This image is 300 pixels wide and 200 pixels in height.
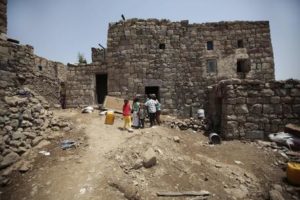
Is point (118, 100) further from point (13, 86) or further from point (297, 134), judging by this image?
point (297, 134)

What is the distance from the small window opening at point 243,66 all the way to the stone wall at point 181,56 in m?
0.11

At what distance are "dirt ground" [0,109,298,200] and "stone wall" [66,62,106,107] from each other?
483 cm

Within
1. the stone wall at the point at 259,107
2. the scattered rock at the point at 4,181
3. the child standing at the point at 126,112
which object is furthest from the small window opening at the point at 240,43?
the scattered rock at the point at 4,181

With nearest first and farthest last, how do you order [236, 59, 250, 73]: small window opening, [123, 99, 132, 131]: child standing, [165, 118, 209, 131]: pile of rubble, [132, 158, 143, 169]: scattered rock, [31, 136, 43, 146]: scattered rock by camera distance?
[132, 158, 143, 169]: scattered rock
[31, 136, 43, 146]: scattered rock
[123, 99, 132, 131]: child standing
[165, 118, 209, 131]: pile of rubble
[236, 59, 250, 73]: small window opening

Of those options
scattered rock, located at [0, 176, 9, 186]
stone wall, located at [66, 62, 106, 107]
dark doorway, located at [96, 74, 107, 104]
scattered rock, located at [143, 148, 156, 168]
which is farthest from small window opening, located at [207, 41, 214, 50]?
scattered rock, located at [0, 176, 9, 186]

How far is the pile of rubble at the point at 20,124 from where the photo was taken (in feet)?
17.4

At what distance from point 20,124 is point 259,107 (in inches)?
325

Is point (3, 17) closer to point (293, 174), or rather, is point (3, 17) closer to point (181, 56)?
point (181, 56)

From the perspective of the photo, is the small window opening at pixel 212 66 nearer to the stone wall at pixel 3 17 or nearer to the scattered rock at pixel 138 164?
the scattered rock at pixel 138 164

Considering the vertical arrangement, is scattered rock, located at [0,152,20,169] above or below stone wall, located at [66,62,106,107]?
below

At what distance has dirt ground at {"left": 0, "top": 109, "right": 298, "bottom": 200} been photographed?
4387mm

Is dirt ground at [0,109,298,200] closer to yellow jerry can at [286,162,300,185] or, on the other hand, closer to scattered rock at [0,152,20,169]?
yellow jerry can at [286,162,300,185]

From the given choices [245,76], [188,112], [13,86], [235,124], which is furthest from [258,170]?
[13,86]

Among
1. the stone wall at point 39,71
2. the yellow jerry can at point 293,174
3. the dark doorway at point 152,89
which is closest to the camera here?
the yellow jerry can at point 293,174
